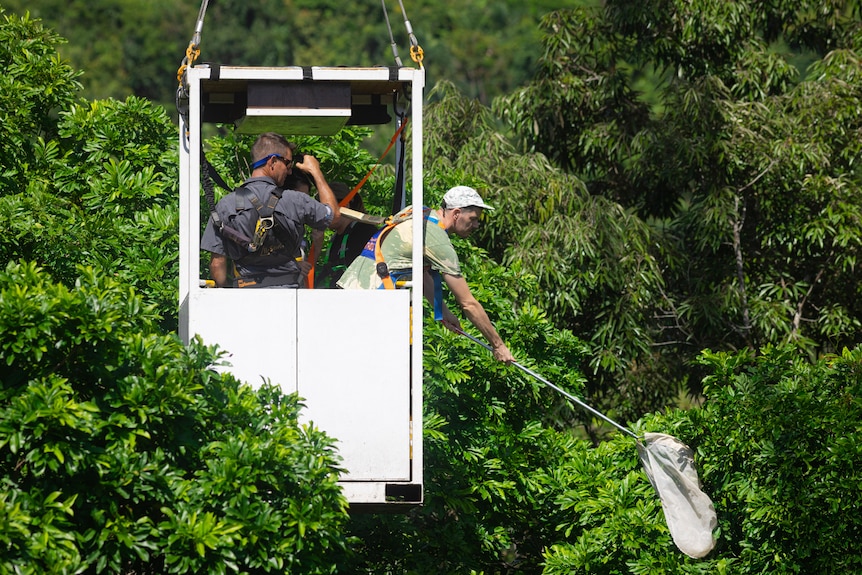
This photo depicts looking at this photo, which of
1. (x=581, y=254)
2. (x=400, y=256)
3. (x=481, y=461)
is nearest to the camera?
(x=400, y=256)

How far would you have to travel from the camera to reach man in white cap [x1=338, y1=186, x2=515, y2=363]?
8.28 m

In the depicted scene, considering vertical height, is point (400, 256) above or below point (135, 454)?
above

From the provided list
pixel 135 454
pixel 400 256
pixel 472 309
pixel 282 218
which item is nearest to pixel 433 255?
pixel 400 256

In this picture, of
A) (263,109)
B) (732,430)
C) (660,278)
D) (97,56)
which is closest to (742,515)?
(732,430)

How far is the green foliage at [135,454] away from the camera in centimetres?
627

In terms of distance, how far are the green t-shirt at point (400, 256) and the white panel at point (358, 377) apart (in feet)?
2.35

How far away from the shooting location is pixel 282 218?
308 inches

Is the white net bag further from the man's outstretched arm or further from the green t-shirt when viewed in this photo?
the green t-shirt

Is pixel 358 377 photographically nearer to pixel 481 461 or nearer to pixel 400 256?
pixel 400 256

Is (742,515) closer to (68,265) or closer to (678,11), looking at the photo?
(68,265)

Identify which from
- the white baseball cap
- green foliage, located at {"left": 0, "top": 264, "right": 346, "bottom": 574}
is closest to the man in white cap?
the white baseball cap

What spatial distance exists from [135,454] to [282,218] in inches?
72.0

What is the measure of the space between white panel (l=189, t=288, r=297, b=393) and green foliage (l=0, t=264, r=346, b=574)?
0.42 m

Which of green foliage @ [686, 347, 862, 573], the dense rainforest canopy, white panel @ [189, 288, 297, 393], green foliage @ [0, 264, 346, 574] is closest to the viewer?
green foliage @ [0, 264, 346, 574]
